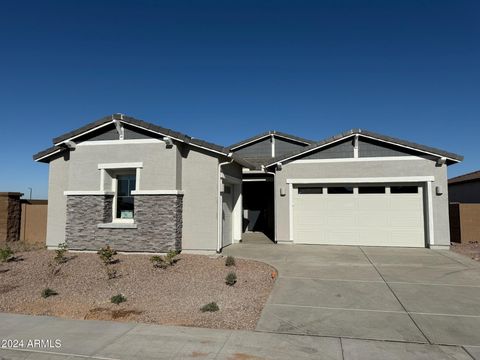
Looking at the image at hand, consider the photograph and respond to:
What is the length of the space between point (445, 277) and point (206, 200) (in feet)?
23.2

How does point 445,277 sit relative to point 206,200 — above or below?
below

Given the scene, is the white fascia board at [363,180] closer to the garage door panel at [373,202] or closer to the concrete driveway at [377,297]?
the garage door panel at [373,202]

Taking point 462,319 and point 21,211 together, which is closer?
point 462,319

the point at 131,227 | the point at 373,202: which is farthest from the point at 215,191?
the point at 373,202

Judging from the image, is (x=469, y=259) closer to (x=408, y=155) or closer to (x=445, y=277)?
(x=445, y=277)

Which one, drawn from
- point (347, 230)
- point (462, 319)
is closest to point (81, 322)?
point (462, 319)

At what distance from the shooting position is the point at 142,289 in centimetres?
737

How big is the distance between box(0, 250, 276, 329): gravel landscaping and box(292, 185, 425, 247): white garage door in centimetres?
493

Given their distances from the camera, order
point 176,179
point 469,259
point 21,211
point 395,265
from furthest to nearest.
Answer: point 21,211 → point 176,179 → point 469,259 → point 395,265

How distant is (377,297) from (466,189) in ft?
63.1

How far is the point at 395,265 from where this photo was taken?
9695 mm

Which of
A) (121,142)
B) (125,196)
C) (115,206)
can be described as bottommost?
(115,206)

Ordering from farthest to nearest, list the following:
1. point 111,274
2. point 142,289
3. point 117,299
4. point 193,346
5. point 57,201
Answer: point 57,201
point 111,274
point 142,289
point 117,299
point 193,346

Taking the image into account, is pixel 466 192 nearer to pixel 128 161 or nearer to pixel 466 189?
pixel 466 189
